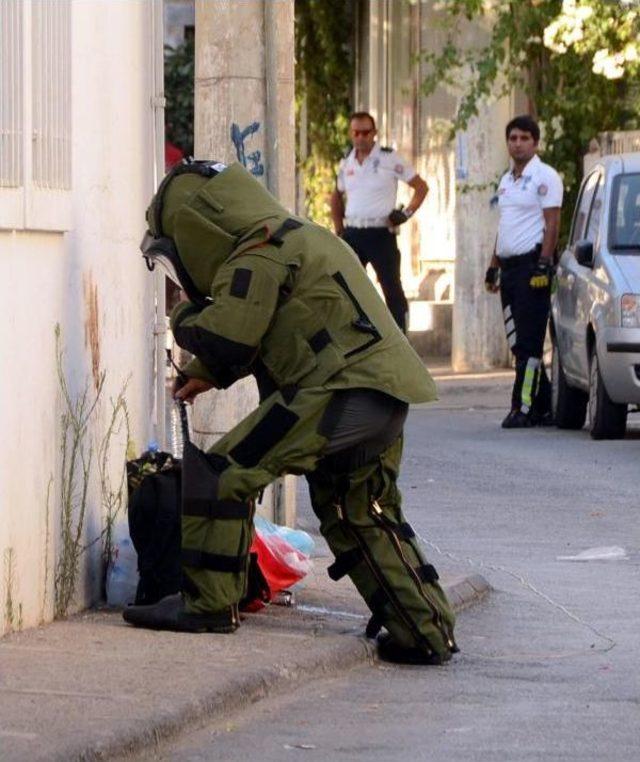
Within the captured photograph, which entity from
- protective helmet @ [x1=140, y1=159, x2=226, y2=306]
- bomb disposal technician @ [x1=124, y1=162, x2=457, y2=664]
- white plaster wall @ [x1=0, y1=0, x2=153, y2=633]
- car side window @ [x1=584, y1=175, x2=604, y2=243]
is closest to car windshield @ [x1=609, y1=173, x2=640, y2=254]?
car side window @ [x1=584, y1=175, x2=604, y2=243]

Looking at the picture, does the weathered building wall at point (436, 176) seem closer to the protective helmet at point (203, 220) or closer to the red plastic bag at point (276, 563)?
the red plastic bag at point (276, 563)

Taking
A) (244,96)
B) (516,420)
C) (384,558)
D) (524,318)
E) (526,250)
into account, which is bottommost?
(516,420)

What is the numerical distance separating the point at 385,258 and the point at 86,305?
31.8 ft

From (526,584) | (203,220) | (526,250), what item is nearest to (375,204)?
(526,250)

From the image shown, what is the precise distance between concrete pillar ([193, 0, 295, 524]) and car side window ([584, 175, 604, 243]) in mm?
5824

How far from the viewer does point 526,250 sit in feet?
49.3

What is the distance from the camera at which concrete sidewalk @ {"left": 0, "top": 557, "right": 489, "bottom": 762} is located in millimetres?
5684

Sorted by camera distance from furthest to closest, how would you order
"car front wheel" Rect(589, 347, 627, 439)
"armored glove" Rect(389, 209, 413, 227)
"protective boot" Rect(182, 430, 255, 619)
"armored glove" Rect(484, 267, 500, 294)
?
"armored glove" Rect(389, 209, 413, 227), "armored glove" Rect(484, 267, 500, 294), "car front wheel" Rect(589, 347, 627, 439), "protective boot" Rect(182, 430, 255, 619)

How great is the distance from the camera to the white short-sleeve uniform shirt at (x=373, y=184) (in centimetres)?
1736

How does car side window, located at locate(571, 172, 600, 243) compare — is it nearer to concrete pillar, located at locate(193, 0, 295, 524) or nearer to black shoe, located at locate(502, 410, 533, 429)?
black shoe, located at locate(502, 410, 533, 429)

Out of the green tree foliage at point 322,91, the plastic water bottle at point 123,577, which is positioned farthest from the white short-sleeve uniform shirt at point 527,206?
the green tree foliage at point 322,91

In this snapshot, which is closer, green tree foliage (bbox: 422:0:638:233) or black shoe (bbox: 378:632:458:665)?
black shoe (bbox: 378:632:458:665)

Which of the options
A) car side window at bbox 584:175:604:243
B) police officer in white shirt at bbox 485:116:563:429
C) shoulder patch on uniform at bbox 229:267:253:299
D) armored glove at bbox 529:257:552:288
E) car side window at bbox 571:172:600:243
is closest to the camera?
shoulder patch on uniform at bbox 229:267:253:299

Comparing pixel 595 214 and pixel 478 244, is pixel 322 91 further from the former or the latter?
pixel 595 214
